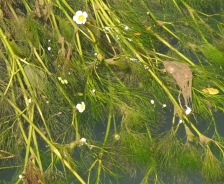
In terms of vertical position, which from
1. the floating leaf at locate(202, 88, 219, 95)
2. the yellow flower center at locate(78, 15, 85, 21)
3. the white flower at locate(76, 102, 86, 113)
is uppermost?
the yellow flower center at locate(78, 15, 85, 21)

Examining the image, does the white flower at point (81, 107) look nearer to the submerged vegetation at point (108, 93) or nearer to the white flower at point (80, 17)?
the submerged vegetation at point (108, 93)

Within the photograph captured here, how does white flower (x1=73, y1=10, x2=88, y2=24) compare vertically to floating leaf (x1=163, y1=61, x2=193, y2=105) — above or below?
above

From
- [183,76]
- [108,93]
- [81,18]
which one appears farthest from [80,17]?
[183,76]

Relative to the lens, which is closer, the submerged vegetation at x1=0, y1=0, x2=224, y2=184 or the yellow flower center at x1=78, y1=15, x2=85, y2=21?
the submerged vegetation at x1=0, y1=0, x2=224, y2=184

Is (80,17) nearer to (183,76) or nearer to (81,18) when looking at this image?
(81,18)

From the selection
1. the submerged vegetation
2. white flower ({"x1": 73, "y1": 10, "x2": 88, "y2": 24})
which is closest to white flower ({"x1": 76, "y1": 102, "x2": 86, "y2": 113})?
the submerged vegetation

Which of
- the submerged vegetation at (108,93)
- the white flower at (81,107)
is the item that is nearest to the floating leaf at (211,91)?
the submerged vegetation at (108,93)

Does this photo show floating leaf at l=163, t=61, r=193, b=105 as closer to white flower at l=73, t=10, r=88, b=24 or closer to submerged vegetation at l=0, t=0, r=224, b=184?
submerged vegetation at l=0, t=0, r=224, b=184

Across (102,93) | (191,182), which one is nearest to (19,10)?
(102,93)

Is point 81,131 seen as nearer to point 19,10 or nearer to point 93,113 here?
point 93,113
